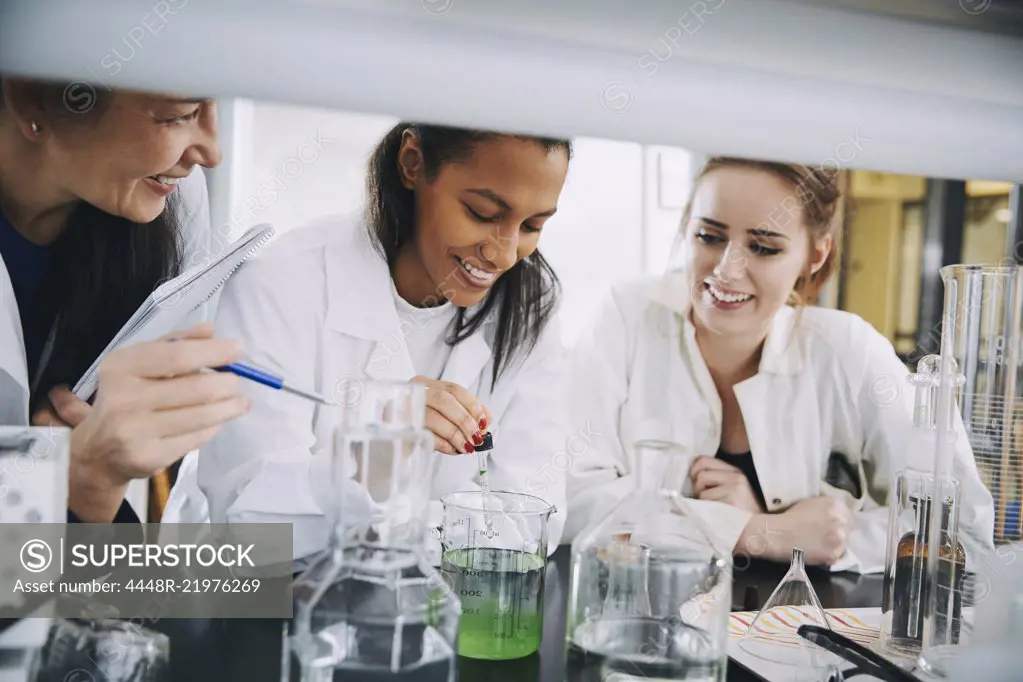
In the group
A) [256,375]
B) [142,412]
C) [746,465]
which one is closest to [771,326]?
[746,465]

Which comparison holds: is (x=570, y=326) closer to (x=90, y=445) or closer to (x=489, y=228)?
(x=489, y=228)

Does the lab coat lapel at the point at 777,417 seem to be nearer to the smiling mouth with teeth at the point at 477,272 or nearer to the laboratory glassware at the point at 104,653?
the smiling mouth with teeth at the point at 477,272

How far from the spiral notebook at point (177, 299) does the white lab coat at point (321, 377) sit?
18 millimetres

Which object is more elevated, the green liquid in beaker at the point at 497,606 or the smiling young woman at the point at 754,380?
the smiling young woman at the point at 754,380

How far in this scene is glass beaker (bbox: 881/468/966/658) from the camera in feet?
3.21

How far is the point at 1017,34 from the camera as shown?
98cm

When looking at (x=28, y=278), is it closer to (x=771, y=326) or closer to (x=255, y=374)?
(x=255, y=374)

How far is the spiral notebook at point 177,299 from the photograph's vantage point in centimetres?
102

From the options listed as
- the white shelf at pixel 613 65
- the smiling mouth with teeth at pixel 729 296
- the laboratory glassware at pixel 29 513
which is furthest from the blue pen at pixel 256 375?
the smiling mouth with teeth at pixel 729 296

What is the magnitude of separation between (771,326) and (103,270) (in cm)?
108

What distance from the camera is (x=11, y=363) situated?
39.6 inches

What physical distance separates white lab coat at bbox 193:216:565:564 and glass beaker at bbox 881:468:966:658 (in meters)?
0.49

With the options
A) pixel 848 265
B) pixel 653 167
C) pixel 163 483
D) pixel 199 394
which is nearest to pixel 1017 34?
pixel 653 167

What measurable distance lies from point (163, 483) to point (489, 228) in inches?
21.7
